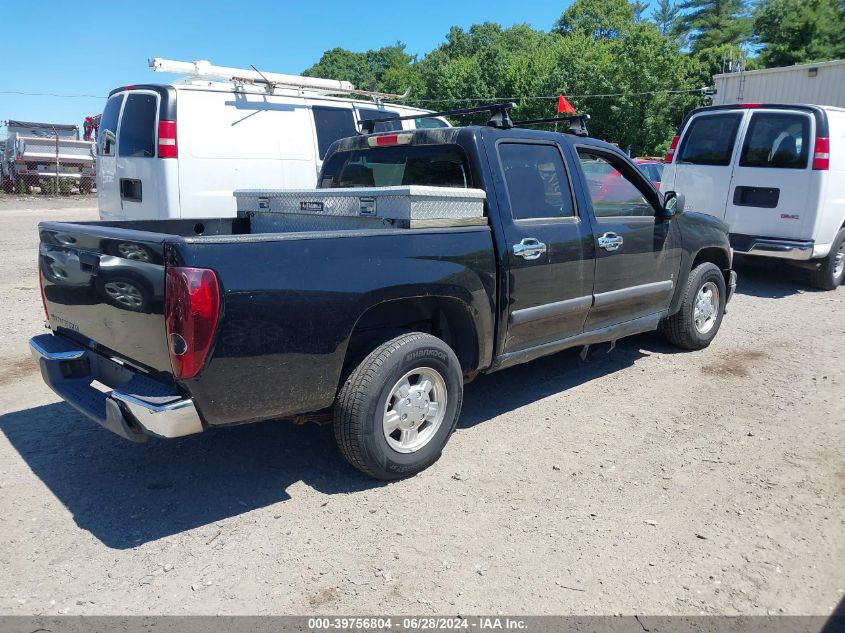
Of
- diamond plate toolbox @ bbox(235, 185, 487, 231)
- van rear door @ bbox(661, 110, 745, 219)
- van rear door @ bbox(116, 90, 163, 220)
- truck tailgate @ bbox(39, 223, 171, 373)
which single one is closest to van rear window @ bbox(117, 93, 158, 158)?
van rear door @ bbox(116, 90, 163, 220)

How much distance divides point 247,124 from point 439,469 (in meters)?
5.21

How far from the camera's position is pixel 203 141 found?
23.7 feet

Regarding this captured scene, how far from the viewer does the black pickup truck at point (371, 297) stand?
296cm

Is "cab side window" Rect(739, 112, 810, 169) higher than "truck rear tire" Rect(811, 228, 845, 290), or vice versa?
"cab side window" Rect(739, 112, 810, 169)

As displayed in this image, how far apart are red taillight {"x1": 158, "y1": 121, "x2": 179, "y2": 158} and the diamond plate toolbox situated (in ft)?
8.72

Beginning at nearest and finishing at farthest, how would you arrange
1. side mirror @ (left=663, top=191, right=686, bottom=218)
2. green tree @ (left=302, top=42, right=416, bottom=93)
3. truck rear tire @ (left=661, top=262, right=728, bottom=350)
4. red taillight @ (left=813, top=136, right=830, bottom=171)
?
side mirror @ (left=663, top=191, right=686, bottom=218) < truck rear tire @ (left=661, top=262, right=728, bottom=350) < red taillight @ (left=813, top=136, right=830, bottom=171) < green tree @ (left=302, top=42, right=416, bottom=93)

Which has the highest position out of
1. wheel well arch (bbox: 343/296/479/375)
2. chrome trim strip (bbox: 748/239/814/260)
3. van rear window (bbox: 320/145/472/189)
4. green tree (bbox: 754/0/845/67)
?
green tree (bbox: 754/0/845/67)

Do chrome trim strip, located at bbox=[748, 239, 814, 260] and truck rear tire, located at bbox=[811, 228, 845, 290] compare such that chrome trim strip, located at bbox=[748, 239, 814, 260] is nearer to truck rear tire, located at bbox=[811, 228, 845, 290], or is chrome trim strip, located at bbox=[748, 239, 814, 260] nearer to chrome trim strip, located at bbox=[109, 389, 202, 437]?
truck rear tire, located at bbox=[811, 228, 845, 290]

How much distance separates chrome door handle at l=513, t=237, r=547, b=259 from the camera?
13.6 ft

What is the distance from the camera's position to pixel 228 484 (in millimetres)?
3721

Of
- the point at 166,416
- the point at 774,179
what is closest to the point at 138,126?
the point at 166,416

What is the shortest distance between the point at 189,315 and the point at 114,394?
59 cm

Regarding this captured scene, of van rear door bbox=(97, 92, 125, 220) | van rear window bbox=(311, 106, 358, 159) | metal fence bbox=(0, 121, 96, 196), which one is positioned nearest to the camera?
van rear door bbox=(97, 92, 125, 220)

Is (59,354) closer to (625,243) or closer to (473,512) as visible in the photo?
(473,512)
